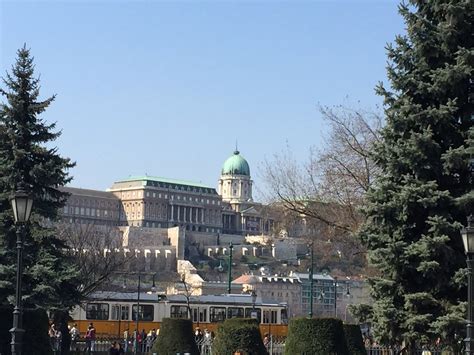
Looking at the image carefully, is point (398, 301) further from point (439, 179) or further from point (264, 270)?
point (264, 270)

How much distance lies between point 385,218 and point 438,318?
2.56 m

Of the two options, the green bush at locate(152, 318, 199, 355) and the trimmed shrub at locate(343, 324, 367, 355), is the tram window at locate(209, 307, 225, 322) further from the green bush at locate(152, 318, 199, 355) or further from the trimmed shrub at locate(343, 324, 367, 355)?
the trimmed shrub at locate(343, 324, 367, 355)

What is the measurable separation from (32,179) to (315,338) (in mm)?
12331

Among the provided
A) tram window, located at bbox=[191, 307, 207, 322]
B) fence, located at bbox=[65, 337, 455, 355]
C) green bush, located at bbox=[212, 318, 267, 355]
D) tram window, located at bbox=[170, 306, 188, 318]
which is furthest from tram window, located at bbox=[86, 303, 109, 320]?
green bush, located at bbox=[212, 318, 267, 355]

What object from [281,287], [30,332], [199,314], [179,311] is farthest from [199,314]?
[281,287]

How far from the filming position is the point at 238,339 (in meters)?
A: 26.2

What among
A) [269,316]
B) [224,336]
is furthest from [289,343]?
[269,316]

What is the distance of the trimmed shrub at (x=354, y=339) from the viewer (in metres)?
25.9

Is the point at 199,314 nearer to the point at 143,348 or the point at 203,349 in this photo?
the point at 143,348

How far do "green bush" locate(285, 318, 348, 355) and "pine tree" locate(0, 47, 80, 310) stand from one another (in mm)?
9516

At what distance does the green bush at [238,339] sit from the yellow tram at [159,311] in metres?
18.3

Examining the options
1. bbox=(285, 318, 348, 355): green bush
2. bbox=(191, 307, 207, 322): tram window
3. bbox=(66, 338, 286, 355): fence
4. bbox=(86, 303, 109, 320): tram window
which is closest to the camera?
bbox=(285, 318, 348, 355): green bush

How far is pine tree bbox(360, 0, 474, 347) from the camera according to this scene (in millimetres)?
20844

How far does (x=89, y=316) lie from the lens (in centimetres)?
4681
